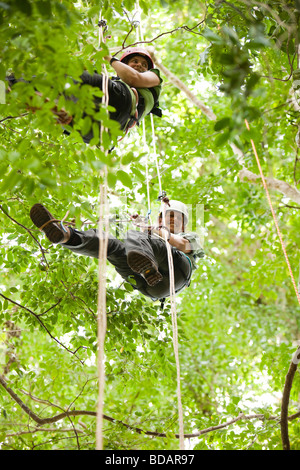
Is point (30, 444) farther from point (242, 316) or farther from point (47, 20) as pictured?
point (242, 316)

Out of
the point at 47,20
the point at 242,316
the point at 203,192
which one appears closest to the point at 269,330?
the point at 242,316

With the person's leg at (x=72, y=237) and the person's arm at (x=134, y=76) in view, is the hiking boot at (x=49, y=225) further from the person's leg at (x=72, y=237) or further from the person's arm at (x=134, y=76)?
the person's arm at (x=134, y=76)

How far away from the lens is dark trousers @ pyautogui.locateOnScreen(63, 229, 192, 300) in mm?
2559

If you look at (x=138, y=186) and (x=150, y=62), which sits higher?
(x=138, y=186)

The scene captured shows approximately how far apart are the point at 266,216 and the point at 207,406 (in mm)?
3048

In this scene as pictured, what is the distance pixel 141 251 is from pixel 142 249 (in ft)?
0.08

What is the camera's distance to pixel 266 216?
18.2 feet

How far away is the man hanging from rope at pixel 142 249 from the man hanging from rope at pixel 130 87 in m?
0.46

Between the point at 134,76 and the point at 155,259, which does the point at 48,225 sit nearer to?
the point at 155,259

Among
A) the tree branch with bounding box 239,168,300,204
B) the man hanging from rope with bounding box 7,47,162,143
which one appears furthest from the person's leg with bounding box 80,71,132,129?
the tree branch with bounding box 239,168,300,204

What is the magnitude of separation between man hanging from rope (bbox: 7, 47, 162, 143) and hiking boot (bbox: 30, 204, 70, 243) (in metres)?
0.42

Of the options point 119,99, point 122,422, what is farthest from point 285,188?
point 122,422

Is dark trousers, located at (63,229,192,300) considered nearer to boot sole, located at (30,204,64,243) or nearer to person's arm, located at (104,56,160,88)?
boot sole, located at (30,204,64,243)

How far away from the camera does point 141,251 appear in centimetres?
250
